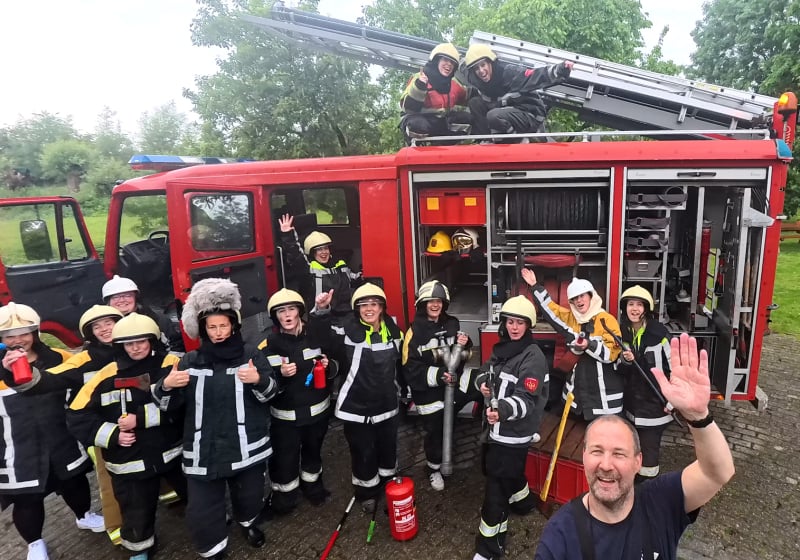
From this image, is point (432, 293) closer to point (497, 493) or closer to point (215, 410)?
point (497, 493)

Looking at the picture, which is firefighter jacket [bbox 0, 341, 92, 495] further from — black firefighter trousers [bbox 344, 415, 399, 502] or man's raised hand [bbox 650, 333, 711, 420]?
man's raised hand [bbox 650, 333, 711, 420]

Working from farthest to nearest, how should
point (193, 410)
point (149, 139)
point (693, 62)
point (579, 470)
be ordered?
point (149, 139)
point (693, 62)
point (579, 470)
point (193, 410)

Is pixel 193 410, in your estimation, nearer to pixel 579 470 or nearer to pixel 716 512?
pixel 579 470

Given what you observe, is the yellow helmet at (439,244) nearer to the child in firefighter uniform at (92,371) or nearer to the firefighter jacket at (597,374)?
the firefighter jacket at (597,374)

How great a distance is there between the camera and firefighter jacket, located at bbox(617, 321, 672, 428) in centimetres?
343

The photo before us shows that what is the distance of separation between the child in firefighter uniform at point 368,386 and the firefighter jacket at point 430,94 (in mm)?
2422

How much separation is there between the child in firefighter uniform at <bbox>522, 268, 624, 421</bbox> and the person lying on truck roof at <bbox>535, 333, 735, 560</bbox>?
175 cm

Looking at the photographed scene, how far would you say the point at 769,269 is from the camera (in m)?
3.74

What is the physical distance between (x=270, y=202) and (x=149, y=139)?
182ft

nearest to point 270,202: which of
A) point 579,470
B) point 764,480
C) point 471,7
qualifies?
point 579,470

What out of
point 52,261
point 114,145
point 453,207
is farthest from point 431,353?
point 114,145

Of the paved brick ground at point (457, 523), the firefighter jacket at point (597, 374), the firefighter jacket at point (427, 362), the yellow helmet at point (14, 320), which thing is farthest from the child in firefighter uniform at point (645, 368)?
the yellow helmet at point (14, 320)

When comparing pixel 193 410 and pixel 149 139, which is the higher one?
pixel 149 139

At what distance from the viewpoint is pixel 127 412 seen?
2.94 metres
